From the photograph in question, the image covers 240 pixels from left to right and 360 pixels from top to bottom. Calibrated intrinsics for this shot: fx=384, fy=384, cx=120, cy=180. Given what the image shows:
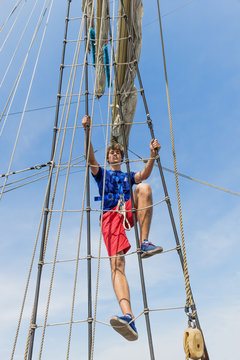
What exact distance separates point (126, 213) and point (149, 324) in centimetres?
94

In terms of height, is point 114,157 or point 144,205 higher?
point 114,157

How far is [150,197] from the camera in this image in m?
3.27

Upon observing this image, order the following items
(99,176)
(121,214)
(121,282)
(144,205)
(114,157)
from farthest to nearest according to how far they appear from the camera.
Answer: (114,157) → (99,176) → (121,214) → (144,205) → (121,282)

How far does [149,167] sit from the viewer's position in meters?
3.49

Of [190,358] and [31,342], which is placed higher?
[31,342]

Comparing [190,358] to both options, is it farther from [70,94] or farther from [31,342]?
[70,94]

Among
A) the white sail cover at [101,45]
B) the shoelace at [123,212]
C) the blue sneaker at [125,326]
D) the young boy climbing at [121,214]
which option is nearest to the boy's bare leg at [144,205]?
the young boy climbing at [121,214]

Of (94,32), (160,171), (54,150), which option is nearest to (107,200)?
(160,171)

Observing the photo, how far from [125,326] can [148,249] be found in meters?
0.65

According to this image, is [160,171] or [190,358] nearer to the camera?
[190,358]

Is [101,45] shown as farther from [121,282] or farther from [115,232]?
[121,282]

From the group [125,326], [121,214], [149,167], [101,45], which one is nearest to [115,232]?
[121,214]

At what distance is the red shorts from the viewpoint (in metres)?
3.19

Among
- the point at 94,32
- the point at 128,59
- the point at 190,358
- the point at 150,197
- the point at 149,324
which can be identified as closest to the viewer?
the point at 190,358
